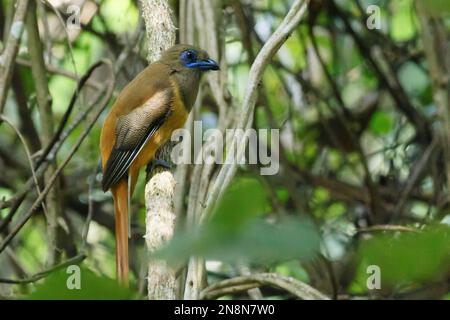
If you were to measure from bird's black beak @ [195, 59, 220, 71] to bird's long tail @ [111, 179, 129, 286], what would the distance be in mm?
614

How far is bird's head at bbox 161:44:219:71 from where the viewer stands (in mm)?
3525

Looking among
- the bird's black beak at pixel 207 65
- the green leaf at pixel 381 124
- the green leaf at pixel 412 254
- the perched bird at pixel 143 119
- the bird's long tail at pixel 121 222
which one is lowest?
the green leaf at pixel 412 254

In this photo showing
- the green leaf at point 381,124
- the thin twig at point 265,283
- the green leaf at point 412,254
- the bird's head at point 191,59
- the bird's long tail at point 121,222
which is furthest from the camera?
the green leaf at point 381,124

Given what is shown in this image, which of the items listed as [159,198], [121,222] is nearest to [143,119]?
[121,222]

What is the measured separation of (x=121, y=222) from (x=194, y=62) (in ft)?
2.68

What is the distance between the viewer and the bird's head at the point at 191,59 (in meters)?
3.53

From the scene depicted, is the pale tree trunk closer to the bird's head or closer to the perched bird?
the perched bird

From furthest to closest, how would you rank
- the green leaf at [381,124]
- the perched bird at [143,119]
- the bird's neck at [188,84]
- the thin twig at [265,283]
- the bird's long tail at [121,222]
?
the green leaf at [381,124], the bird's neck at [188,84], the perched bird at [143,119], the bird's long tail at [121,222], the thin twig at [265,283]

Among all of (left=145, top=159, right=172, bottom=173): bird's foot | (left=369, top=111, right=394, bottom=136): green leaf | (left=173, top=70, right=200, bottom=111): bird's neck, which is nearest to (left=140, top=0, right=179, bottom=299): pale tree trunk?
(left=145, top=159, right=172, bottom=173): bird's foot

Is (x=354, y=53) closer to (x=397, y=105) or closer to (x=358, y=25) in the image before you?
(x=358, y=25)

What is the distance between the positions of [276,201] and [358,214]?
0.93 meters

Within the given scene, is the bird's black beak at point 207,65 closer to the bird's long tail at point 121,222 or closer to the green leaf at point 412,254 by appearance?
the bird's long tail at point 121,222

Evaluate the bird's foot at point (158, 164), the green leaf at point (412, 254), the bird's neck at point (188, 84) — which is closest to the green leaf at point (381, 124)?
the bird's neck at point (188, 84)

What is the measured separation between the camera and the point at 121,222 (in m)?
3.33
